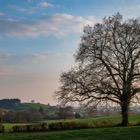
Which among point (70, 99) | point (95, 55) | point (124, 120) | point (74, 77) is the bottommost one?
point (124, 120)

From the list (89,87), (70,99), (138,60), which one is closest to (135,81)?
(138,60)

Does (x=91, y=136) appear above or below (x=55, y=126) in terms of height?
below

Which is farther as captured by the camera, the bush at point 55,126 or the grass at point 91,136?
the bush at point 55,126

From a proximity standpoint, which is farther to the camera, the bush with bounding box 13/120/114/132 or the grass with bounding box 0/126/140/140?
the bush with bounding box 13/120/114/132

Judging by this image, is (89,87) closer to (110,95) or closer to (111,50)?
(110,95)

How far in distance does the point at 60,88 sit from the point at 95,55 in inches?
235

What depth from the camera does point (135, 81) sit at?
41.0m

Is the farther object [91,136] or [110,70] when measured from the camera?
[110,70]

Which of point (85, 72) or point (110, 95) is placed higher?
point (85, 72)

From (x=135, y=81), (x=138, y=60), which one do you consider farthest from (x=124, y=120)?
(x=138, y=60)

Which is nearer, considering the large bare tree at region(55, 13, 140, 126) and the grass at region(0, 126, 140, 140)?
the grass at region(0, 126, 140, 140)

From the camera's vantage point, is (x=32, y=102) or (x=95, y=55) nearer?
(x=95, y=55)

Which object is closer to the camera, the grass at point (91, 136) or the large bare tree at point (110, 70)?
the grass at point (91, 136)

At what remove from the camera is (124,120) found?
41188 millimetres
